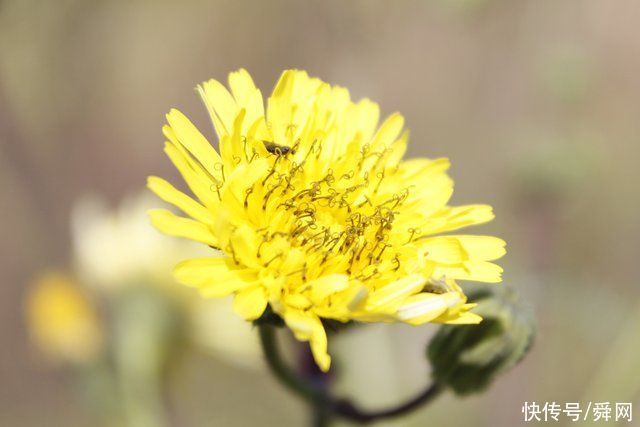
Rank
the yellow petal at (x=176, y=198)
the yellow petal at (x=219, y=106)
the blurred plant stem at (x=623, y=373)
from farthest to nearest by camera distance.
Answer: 1. the blurred plant stem at (x=623, y=373)
2. the yellow petal at (x=219, y=106)
3. the yellow petal at (x=176, y=198)

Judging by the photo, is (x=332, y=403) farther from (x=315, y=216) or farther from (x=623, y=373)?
(x=623, y=373)

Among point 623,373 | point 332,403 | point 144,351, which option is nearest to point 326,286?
point 332,403

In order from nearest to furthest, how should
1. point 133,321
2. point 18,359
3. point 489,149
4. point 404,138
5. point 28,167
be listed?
point 404,138, point 133,321, point 28,167, point 18,359, point 489,149

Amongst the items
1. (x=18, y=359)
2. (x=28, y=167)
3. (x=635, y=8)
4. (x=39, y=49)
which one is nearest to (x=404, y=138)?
(x=28, y=167)

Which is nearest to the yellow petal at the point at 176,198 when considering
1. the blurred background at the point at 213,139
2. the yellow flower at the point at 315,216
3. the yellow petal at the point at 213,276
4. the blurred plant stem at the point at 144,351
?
the yellow flower at the point at 315,216

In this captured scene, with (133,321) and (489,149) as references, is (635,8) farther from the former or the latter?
(133,321)

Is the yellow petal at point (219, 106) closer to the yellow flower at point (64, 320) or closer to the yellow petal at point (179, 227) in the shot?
the yellow petal at point (179, 227)
